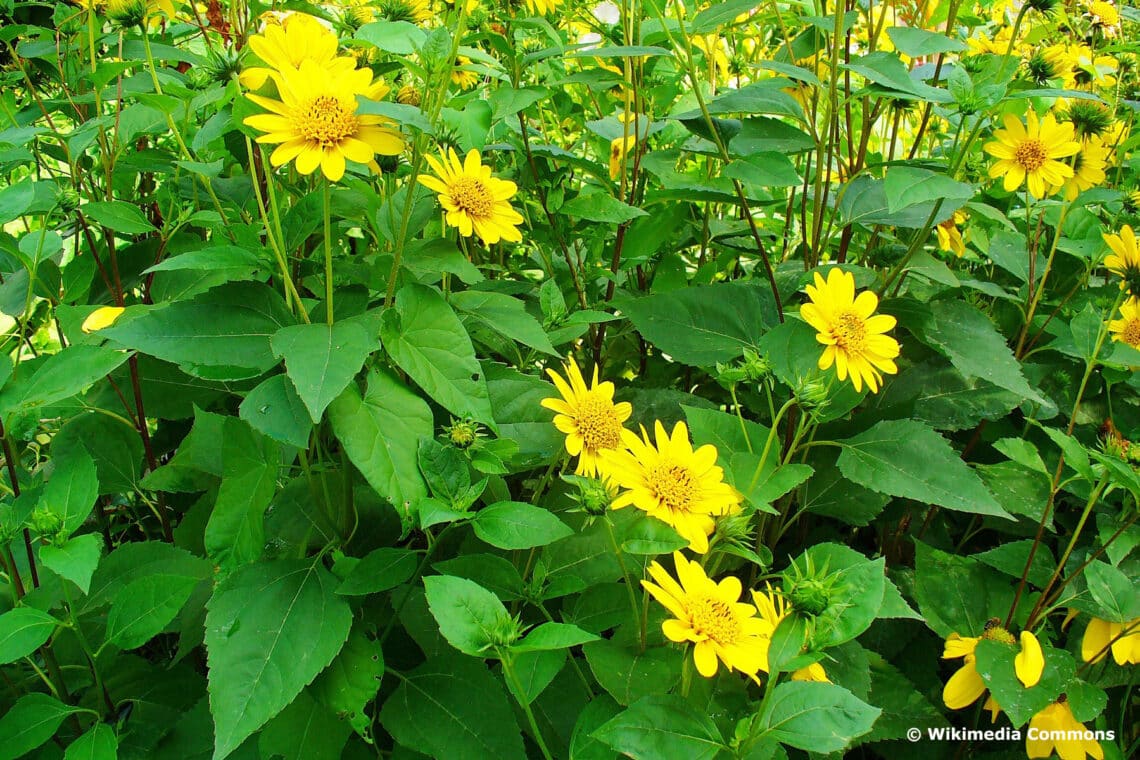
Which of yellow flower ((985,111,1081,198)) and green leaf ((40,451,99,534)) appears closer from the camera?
green leaf ((40,451,99,534))

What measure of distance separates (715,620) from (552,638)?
17cm

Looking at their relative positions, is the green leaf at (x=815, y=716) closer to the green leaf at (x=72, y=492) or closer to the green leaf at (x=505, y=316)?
the green leaf at (x=505, y=316)

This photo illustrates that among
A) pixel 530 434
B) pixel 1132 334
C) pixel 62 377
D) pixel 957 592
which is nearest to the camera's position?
pixel 62 377

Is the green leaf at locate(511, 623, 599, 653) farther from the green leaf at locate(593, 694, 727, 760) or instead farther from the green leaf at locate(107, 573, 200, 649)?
the green leaf at locate(107, 573, 200, 649)

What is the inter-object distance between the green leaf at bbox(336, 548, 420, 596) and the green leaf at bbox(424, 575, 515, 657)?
0.45 feet

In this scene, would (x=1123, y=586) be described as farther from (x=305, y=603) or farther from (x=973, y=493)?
(x=305, y=603)

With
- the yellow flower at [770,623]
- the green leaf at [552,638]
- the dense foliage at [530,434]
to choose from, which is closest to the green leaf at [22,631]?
the dense foliage at [530,434]

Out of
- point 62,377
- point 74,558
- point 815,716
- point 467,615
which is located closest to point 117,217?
point 62,377

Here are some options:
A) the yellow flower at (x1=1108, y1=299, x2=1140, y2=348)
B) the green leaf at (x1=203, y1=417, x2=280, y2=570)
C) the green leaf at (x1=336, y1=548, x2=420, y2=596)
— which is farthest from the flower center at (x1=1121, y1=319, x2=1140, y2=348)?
the green leaf at (x1=203, y1=417, x2=280, y2=570)

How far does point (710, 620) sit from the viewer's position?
2.35 ft

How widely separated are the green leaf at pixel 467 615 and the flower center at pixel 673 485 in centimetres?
19

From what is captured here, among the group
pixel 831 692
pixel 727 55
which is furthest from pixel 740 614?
pixel 727 55

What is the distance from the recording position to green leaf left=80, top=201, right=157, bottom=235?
1.00m

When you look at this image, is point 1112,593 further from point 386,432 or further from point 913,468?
point 386,432
